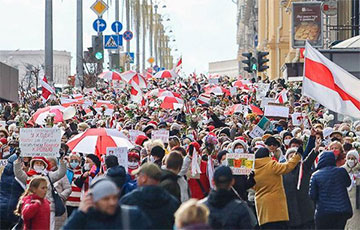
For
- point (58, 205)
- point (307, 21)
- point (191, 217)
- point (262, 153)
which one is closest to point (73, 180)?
point (58, 205)

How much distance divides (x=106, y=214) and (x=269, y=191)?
5.78 metres

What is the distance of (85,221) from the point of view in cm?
785

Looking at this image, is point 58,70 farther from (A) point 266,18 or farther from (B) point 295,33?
(B) point 295,33

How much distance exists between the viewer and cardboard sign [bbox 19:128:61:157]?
1384 cm

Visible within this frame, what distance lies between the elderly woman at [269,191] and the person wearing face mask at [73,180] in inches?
91.3

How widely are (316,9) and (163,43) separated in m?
108

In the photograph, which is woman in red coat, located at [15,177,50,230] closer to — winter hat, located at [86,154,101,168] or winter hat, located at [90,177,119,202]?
winter hat, located at [86,154,101,168]

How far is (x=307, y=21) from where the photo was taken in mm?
42250

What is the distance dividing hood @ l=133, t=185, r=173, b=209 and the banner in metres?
32.9

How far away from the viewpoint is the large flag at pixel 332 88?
47.2 feet

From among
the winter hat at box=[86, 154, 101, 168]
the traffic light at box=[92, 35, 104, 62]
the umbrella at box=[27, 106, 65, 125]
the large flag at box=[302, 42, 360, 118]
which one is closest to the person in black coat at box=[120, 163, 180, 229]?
the winter hat at box=[86, 154, 101, 168]

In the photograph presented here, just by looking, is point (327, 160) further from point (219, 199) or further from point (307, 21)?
point (307, 21)

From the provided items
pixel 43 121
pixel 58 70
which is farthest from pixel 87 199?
pixel 58 70

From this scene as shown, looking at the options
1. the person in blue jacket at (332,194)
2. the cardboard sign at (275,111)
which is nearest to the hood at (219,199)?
the person in blue jacket at (332,194)
